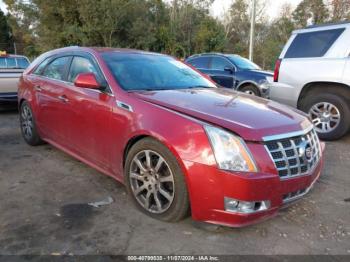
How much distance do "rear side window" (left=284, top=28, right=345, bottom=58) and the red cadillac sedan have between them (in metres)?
2.71

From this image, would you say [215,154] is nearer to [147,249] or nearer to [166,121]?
[166,121]

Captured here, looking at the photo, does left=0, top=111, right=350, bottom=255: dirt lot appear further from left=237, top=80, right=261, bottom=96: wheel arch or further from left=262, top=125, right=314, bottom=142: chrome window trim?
left=237, top=80, right=261, bottom=96: wheel arch

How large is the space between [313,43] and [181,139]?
14.6ft

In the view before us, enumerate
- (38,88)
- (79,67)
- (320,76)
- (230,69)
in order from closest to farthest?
(79,67) → (38,88) → (320,76) → (230,69)

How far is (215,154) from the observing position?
269cm

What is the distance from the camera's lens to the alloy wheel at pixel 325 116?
5.94m

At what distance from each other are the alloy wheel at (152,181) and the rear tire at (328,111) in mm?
4015

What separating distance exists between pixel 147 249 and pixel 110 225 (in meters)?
0.51

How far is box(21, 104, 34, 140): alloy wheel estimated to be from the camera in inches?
213

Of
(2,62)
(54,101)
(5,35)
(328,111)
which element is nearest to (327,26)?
(328,111)

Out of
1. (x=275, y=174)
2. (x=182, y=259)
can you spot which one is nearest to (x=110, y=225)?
(x=182, y=259)

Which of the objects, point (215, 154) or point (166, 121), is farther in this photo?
point (166, 121)

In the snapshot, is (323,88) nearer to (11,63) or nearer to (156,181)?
(156,181)

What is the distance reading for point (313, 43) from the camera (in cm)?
618
